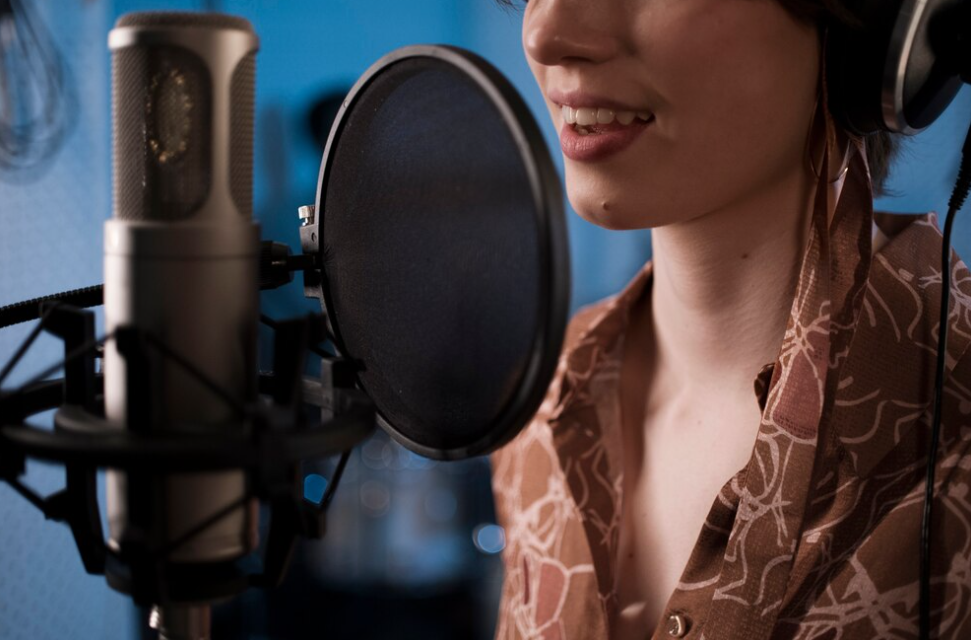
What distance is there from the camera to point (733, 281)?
1.00 meters

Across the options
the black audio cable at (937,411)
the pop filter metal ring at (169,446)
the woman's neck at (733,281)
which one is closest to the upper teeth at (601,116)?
the woman's neck at (733,281)

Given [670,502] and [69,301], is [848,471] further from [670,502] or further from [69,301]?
[69,301]

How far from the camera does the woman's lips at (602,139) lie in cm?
83

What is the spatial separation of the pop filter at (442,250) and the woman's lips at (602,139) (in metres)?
0.31

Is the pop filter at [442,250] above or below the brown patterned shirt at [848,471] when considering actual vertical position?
above

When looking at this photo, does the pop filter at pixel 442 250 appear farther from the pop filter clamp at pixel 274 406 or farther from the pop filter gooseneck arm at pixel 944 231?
the pop filter gooseneck arm at pixel 944 231

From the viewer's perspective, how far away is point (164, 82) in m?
0.41

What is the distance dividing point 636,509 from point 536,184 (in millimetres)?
729

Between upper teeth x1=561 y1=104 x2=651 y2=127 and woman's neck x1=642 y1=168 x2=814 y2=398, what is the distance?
0.17m

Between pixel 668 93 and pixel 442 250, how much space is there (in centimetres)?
38

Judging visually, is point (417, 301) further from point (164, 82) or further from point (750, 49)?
point (750, 49)

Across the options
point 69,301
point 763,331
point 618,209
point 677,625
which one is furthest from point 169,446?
point 763,331

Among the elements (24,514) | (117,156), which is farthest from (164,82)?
(24,514)

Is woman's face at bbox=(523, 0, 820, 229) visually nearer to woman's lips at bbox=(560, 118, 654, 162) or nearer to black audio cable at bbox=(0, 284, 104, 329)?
woman's lips at bbox=(560, 118, 654, 162)
